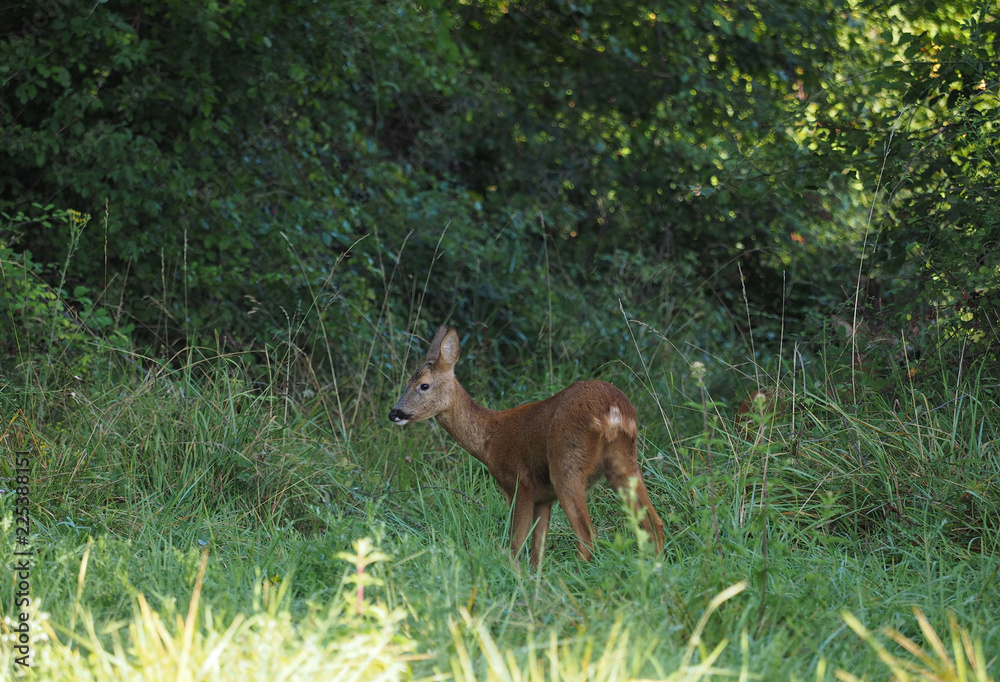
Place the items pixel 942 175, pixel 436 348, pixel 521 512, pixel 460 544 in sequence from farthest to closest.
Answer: pixel 942 175
pixel 436 348
pixel 521 512
pixel 460 544

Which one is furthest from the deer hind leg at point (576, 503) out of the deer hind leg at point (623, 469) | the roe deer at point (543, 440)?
the deer hind leg at point (623, 469)

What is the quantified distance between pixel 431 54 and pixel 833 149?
3368 millimetres

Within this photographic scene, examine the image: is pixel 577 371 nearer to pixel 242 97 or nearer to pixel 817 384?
pixel 817 384

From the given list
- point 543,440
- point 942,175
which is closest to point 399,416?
point 543,440

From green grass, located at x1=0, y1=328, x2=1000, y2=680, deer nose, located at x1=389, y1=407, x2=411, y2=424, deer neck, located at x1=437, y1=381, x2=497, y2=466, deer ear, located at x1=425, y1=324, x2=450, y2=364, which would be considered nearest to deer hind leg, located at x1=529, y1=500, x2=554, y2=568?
green grass, located at x1=0, y1=328, x2=1000, y2=680

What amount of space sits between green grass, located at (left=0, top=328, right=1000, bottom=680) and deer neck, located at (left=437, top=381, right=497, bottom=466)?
28 centimetres

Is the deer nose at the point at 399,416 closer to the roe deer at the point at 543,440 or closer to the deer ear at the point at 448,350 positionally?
the roe deer at the point at 543,440

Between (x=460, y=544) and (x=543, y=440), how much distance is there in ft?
1.94

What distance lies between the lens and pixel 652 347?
6863mm

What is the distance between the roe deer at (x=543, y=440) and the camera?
407 centimetres

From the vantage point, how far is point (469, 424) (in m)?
4.82

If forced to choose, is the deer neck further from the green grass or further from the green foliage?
the green foliage

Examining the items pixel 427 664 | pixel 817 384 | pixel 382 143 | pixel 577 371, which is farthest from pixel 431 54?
pixel 427 664

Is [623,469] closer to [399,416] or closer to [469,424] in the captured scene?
[469,424]
